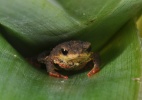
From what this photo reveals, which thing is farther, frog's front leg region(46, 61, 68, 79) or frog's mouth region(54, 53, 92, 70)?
frog's mouth region(54, 53, 92, 70)

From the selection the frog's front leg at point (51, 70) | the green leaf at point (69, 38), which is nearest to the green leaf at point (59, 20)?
the green leaf at point (69, 38)

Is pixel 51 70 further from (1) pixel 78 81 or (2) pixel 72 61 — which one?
(1) pixel 78 81

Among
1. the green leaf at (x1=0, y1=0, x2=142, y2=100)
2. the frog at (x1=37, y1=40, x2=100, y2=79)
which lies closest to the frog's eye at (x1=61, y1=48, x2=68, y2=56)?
the frog at (x1=37, y1=40, x2=100, y2=79)

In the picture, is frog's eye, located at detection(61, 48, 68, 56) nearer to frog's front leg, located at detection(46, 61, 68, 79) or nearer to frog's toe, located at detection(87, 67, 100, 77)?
frog's front leg, located at detection(46, 61, 68, 79)

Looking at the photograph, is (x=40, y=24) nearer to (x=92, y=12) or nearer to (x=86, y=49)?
(x=92, y=12)

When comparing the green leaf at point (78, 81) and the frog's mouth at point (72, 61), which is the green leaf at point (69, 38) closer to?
the green leaf at point (78, 81)

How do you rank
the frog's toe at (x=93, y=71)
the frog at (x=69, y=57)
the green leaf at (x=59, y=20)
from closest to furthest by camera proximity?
the green leaf at (x=59, y=20) → the frog's toe at (x=93, y=71) → the frog at (x=69, y=57)
